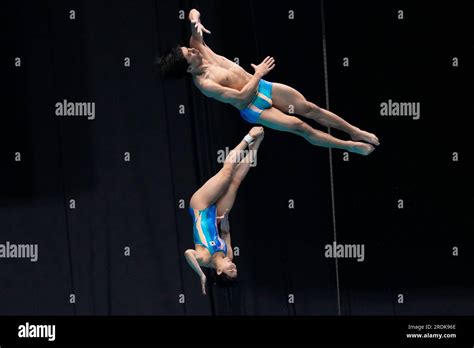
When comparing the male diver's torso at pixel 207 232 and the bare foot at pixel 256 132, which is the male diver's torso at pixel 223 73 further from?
the male diver's torso at pixel 207 232

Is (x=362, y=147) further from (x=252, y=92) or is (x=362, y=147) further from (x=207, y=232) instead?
(x=207, y=232)

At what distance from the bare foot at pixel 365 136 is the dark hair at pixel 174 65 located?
1.31 metres

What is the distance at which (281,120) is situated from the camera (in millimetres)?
10859

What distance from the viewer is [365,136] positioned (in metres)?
10.9

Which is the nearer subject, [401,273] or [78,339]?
[78,339]

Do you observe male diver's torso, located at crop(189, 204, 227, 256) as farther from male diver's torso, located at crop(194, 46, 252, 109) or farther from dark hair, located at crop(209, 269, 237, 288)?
male diver's torso, located at crop(194, 46, 252, 109)

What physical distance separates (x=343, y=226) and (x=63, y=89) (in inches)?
95.8

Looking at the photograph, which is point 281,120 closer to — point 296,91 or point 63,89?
point 296,91

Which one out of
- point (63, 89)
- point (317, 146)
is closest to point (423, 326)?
point (317, 146)

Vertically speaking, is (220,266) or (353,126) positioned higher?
(353,126)

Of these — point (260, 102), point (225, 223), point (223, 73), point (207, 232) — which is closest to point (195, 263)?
point (207, 232)

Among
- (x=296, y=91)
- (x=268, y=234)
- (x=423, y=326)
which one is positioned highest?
(x=296, y=91)

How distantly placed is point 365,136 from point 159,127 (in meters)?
1.78

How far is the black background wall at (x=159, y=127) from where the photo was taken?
38.8ft
